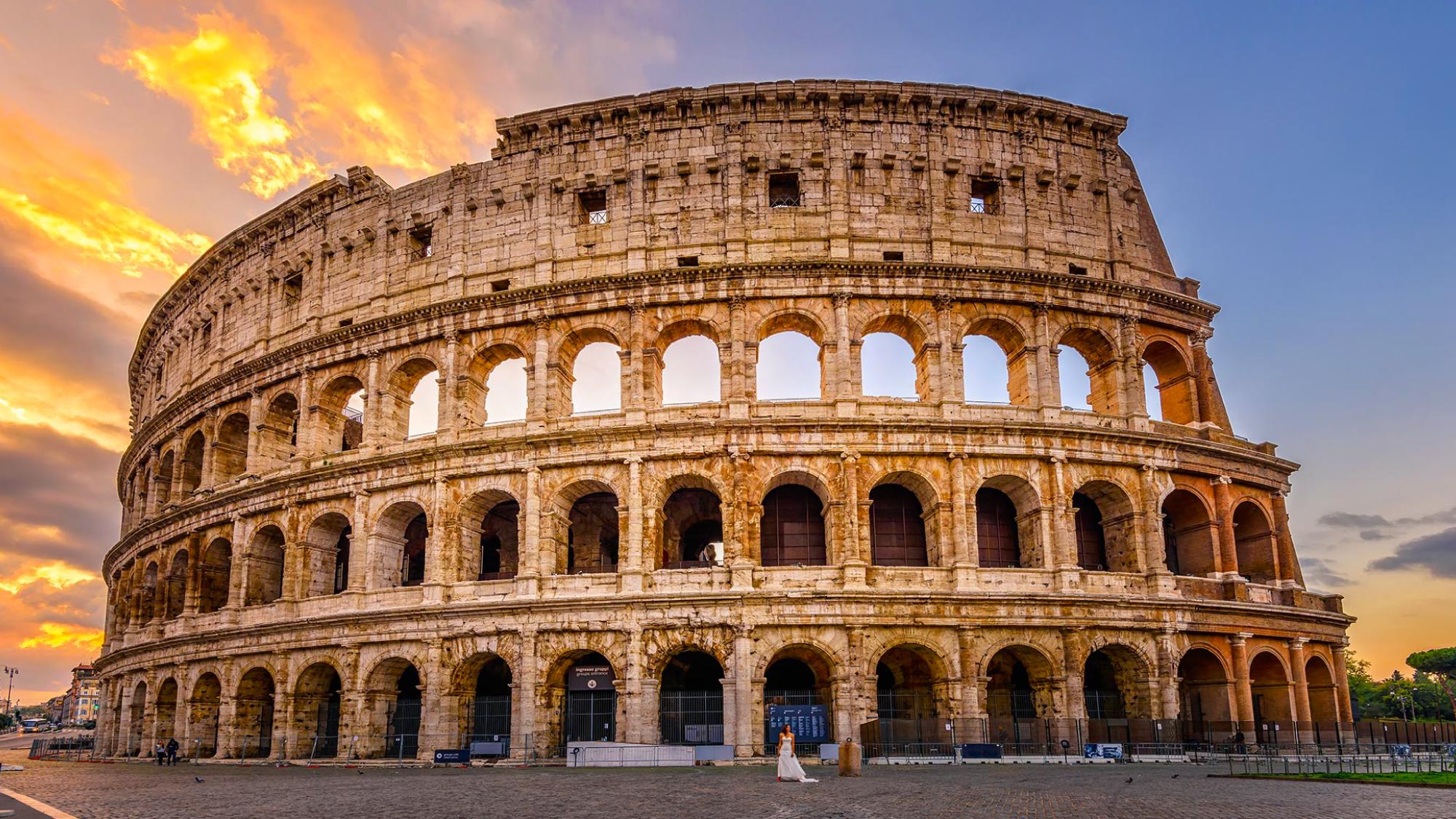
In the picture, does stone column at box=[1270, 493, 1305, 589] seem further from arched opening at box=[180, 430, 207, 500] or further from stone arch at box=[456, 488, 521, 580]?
arched opening at box=[180, 430, 207, 500]

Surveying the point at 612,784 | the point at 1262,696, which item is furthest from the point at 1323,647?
the point at 612,784

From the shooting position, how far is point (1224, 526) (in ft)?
98.2

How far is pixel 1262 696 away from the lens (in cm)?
2997

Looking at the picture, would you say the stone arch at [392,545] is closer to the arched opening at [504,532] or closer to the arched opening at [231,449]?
the arched opening at [504,532]

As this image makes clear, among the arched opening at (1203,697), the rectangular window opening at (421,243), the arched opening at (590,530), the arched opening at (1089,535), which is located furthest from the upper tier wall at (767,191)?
the arched opening at (1203,697)

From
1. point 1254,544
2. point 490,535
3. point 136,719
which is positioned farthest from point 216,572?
point 1254,544

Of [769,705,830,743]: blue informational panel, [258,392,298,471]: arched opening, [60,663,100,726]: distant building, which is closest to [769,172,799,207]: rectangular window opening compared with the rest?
[769,705,830,743]: blue informational panel

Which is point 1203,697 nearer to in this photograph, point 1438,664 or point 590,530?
point 590,530

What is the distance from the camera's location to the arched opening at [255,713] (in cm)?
3203

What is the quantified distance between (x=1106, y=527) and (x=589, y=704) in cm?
1528

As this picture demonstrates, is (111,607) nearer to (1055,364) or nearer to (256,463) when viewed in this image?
(256,463)

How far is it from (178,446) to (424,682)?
56.9 feet

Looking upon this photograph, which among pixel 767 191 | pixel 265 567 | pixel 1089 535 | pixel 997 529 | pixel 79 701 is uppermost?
pixel 767 191

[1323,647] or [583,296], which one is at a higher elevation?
[583,296]
